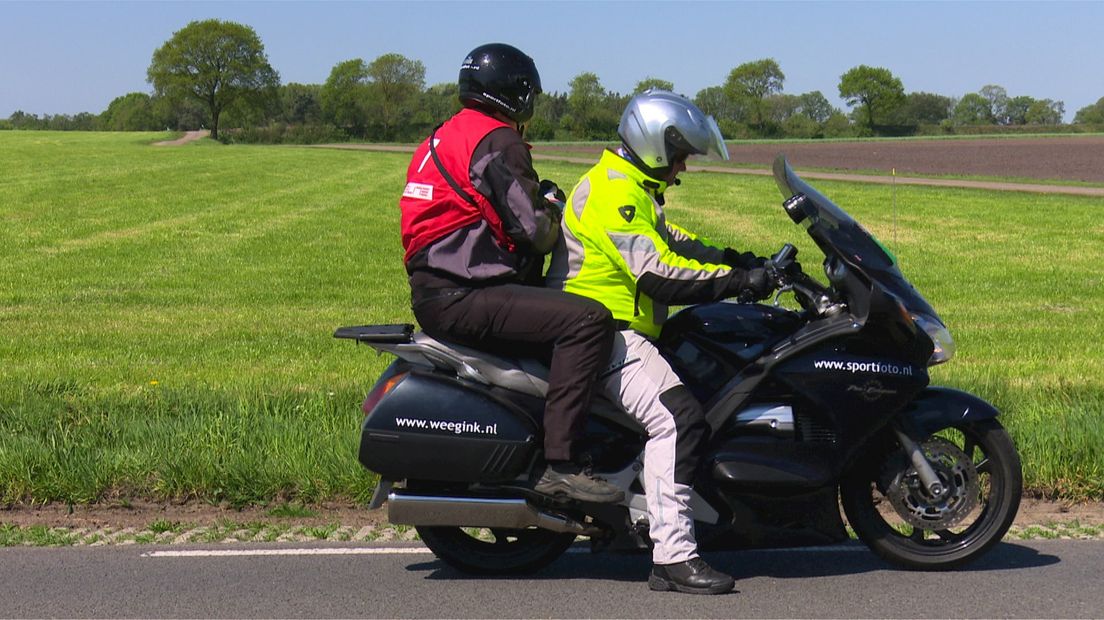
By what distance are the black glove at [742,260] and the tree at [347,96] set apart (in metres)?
98.1

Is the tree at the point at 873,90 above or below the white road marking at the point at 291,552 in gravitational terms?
above

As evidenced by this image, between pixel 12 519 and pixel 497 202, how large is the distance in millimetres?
3055

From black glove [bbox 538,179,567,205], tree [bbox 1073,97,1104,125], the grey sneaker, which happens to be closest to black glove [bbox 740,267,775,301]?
black glove [bbox 538,179,567,205]

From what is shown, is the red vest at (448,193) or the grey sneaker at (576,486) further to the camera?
the grey sneaker at (576,486)

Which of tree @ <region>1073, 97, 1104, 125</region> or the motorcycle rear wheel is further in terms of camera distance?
tree @ <region>1073, 97, 1104, 125</region>

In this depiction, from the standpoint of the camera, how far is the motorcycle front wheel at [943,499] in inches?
199

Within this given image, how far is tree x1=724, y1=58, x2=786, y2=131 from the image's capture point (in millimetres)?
110500

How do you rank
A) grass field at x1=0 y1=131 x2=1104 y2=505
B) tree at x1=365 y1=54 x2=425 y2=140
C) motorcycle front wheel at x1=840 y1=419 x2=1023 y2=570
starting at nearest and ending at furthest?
motorcycle front wheel at x1=840 y1=419 x2=1023 y2=570, grass field at x1=0 y1=131 x2=1104 y2=505, tree at x1=365 y1=54 x2=425 y2=140

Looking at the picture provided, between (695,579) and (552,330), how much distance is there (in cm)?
105

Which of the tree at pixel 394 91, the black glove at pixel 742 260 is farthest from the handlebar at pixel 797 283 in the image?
the tree at pixel 394 91

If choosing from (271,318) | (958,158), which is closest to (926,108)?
(958,158)

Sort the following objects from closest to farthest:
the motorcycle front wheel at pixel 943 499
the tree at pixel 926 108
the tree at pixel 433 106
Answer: the motorcycle front wheel at pixel 943 499 → the tree at pixel 433 106 → the tree at pixel 926 108

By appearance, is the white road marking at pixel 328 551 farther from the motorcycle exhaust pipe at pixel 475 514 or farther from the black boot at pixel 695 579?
the black boot at pixel 695 579

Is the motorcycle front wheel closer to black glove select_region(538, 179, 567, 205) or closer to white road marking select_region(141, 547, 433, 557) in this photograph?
black glove select_region(538, 179, 567, 205)
